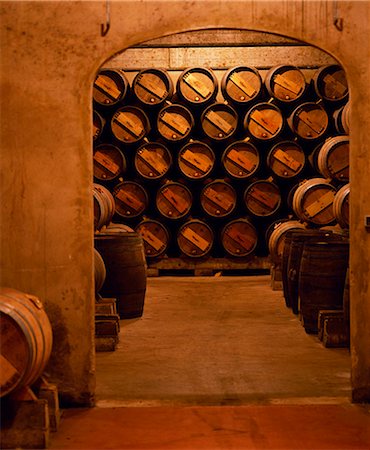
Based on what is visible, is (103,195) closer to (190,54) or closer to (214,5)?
(190,54)

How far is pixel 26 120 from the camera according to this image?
4.52 meters

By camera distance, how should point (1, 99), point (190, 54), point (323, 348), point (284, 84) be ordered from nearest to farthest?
point (1, 99), point (323, 348), point (284, 84), point (190, 54)

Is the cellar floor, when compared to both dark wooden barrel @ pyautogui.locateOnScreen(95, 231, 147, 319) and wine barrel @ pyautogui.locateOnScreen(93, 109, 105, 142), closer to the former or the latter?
dark wooden barrel @ pyautogui.locateOnScreen(95, 231, 147, 319)

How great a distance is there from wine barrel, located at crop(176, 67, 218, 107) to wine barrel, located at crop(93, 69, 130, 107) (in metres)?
0.87

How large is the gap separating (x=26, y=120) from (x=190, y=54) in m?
8.22

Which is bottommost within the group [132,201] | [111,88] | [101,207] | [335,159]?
[132,201]

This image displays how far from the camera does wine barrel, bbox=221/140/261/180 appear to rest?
11.6 meters

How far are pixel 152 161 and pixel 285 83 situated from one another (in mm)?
2472

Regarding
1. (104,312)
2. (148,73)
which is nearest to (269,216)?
(148,73)

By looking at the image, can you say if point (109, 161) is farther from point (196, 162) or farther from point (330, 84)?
point (330, 84)

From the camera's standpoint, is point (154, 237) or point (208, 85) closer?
point (208, 85)

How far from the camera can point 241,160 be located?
1170 centimetres

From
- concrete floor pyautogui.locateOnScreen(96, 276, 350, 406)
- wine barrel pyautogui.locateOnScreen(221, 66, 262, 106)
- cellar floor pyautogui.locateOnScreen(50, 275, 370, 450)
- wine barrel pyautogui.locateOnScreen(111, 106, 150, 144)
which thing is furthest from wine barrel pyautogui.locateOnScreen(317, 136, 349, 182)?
wine barrel pyautogui.locateOnScreen(111, 106, 150, 144)

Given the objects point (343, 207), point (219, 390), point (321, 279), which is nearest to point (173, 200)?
point (343, 207)
